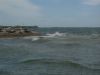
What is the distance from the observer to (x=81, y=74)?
13.9m

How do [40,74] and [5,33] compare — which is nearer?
[40,74]

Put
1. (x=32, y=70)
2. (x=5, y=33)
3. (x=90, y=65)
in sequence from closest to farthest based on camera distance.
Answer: (x=32, y=70) → (x=90, y=65) → (x=5, y=33)

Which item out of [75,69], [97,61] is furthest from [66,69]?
[97,61]

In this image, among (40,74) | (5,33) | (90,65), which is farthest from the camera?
(5,33)

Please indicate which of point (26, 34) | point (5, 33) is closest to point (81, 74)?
point (5, 33)

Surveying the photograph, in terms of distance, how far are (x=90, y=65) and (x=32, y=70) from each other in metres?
3.57

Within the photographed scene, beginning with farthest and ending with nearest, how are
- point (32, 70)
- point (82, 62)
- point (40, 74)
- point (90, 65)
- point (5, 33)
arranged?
1. point (5, 33)
2. point (82, 62)
3. point (90, 65)
4. point (32, 70)
5. point (40, 74)

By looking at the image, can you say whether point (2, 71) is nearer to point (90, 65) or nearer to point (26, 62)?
point (26, 62)

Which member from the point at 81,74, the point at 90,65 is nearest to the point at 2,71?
the point at 81,74

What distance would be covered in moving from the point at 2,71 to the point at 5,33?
4014 centimetres

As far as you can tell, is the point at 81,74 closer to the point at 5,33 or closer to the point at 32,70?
the point at 32,70

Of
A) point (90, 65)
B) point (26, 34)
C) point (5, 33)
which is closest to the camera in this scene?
point (90, 65)

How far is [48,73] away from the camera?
14055mm

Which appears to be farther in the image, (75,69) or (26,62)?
(26,62)
